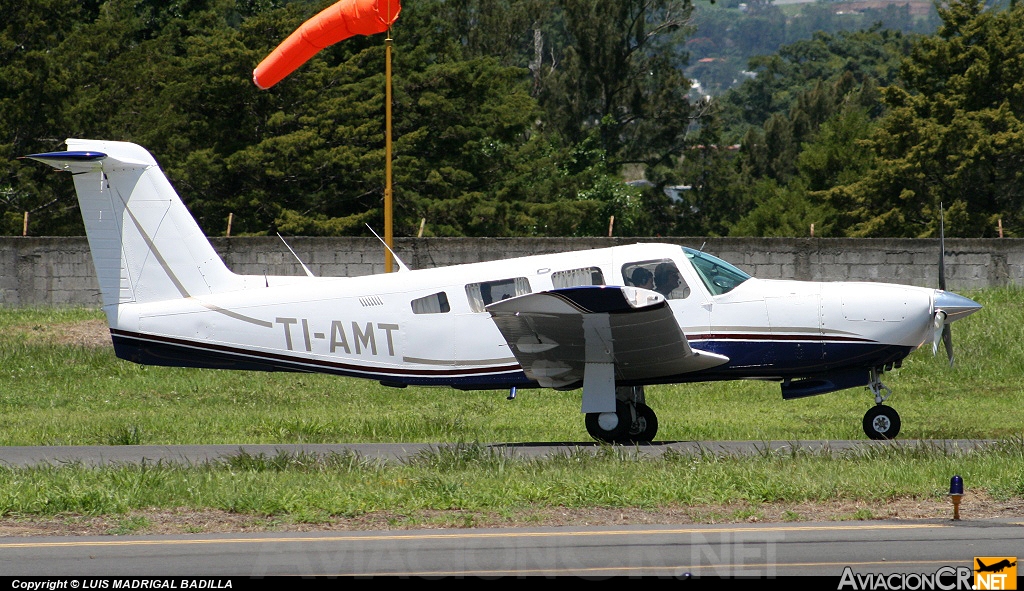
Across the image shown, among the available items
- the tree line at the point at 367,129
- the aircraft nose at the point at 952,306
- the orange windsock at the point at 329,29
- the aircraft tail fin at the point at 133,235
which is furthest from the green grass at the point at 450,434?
the tree line at the point at 367,129

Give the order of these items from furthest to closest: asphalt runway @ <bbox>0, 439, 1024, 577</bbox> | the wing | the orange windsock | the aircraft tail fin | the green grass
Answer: the orange windsock < the aircraft tail fin < the wing < the green grass < asphalt runway @ <bbox>0, 439, 1024, 577</bbox>

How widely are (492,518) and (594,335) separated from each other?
4326 millimetres

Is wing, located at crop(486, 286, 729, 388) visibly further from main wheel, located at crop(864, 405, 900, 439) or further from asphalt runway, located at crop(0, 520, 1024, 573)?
asphalt runway, located at crop(0, 520, 1024, 573)

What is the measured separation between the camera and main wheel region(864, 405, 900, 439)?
13777mm

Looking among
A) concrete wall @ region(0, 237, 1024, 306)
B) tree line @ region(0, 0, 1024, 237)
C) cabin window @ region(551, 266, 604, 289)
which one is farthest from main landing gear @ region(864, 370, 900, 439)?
tree line @ region(0, 0, 1024, 237)

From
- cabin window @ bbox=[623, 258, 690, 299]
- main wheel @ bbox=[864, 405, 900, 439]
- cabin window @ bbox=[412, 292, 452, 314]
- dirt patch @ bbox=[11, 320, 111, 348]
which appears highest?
cabin window @ bbox=[623, 258, 690, 299]

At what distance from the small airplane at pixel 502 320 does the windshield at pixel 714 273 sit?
0.06ft

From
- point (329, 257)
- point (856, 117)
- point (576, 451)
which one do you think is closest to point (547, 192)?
point (856, 117)

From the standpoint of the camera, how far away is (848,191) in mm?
39250

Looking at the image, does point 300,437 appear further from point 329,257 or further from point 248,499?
point 329,257

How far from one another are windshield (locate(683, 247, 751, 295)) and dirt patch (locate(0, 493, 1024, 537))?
4.57 metres

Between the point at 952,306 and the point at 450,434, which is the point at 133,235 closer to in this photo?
the point at 450,434

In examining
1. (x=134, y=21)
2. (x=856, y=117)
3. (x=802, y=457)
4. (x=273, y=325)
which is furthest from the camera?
(x=856, y=117)

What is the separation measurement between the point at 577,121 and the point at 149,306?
39.5m
